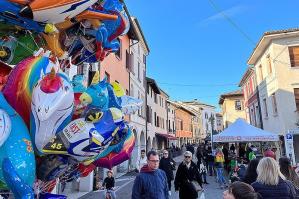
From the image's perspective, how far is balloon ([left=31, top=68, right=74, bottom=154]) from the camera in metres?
2.67

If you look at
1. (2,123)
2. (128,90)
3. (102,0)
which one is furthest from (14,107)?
(128,90)

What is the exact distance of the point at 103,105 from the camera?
11.1 feet

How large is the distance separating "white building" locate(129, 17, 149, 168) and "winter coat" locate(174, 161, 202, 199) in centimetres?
1497

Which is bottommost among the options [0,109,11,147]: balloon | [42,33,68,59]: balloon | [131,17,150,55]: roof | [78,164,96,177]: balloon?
[78,164,96,177]: balloon

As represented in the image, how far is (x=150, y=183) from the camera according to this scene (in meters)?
4.30

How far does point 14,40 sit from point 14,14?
53 cm

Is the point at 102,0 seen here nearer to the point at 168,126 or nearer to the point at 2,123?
the point at 2,123

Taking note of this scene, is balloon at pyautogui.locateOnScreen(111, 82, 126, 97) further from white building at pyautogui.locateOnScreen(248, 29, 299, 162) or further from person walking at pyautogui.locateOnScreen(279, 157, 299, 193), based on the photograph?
white building at pyautogui.locateOnScreen(248, 29, 299, 162)

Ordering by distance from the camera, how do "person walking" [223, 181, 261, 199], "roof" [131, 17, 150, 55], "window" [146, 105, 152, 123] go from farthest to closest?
"window" [146, 105, 152, 123] → "roof" [131, 17, 150, 55] → "person walking" [223, 181, 261, 199]

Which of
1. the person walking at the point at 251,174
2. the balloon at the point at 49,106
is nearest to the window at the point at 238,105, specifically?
the person walking at the point at 251,174

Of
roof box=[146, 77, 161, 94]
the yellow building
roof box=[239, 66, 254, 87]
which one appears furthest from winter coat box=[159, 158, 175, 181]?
the yellow building

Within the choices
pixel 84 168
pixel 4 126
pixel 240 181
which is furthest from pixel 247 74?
pixel 4 126

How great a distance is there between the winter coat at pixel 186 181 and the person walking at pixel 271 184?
2.60 meters

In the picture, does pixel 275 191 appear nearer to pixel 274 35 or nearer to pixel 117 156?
pixel 117 156
